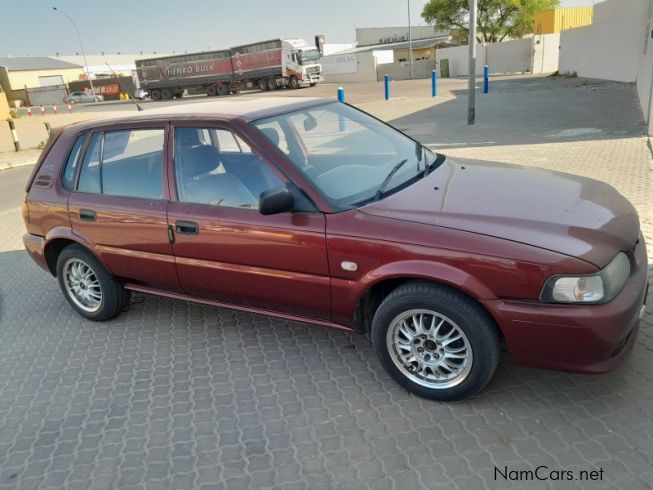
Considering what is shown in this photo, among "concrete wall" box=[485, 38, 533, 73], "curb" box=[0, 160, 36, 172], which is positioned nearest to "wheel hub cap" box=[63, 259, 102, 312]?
"curb" box=[0, 160, 36, 172]

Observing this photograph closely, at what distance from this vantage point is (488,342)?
274 centimetres

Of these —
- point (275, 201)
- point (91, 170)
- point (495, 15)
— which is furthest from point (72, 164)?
point (495, 15)

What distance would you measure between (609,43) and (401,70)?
95.5 ft

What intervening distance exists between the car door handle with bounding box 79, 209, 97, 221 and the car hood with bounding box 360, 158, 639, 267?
85.7 inches

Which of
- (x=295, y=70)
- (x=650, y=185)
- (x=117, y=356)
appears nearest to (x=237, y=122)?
(x=117, y=356)

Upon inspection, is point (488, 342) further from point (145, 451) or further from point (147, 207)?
point (147, 207)

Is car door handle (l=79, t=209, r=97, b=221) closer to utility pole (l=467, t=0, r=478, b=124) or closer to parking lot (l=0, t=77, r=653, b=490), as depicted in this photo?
parking lot (l=0, t=77, r=653, b=490)

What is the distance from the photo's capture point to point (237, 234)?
335 centimetres

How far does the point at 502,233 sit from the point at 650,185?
5481mm

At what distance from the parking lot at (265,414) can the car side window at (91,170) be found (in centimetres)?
115

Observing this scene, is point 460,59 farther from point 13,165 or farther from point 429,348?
point 429,348

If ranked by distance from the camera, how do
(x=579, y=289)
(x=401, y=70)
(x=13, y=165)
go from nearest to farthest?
(x=579, y=289)
(x=13, y=165)
(x=401, y=70)

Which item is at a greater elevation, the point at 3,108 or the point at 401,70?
the point at 3,108

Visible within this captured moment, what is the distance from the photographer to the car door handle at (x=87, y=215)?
13.1ft
